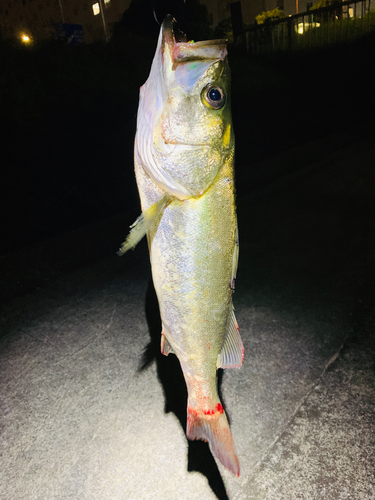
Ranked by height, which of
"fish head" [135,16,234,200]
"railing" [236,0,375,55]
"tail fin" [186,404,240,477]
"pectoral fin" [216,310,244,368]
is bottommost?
"tail fin" [186,404,240,477]

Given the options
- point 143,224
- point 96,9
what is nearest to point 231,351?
point 143,224

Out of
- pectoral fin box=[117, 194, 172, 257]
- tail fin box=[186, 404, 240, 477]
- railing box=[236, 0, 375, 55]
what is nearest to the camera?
pectoral fin box=[117, 194, 172, 257]

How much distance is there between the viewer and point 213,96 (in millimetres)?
1145

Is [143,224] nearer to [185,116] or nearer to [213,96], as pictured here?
[185,116]

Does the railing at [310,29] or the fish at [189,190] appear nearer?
the fish at [189,190]

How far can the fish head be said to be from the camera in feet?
3.57

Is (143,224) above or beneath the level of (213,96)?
beneath

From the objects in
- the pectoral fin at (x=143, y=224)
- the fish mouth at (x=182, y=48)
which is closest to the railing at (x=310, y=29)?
the fish mouth at (x=182, y=48)

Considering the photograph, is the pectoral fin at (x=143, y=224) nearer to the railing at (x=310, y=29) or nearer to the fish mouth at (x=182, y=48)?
the fish mouth at (x=182, y=48)

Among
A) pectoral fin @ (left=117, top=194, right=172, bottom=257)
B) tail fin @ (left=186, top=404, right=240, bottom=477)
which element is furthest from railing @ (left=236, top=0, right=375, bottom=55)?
tail fin @ (left=186, top=404, right=240, bottom=477)

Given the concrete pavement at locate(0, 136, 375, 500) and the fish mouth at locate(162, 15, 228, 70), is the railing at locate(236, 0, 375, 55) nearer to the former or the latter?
the concrete pavement at locate(0, 136, 375, 500)

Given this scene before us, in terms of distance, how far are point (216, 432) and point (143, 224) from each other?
97cm

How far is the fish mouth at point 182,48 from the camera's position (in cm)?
107

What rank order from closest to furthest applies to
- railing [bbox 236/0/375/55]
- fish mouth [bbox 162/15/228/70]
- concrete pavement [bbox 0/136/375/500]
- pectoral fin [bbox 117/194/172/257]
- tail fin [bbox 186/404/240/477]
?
fish mouth [bbox 162/15/228/70] < pectoral fin [bbox 117/194/172/257] < tail fin [bbox 186/404/240/477] < concrete pavement [bbox 0/136/375/500] < railing [bbox 236/0/375/55]
